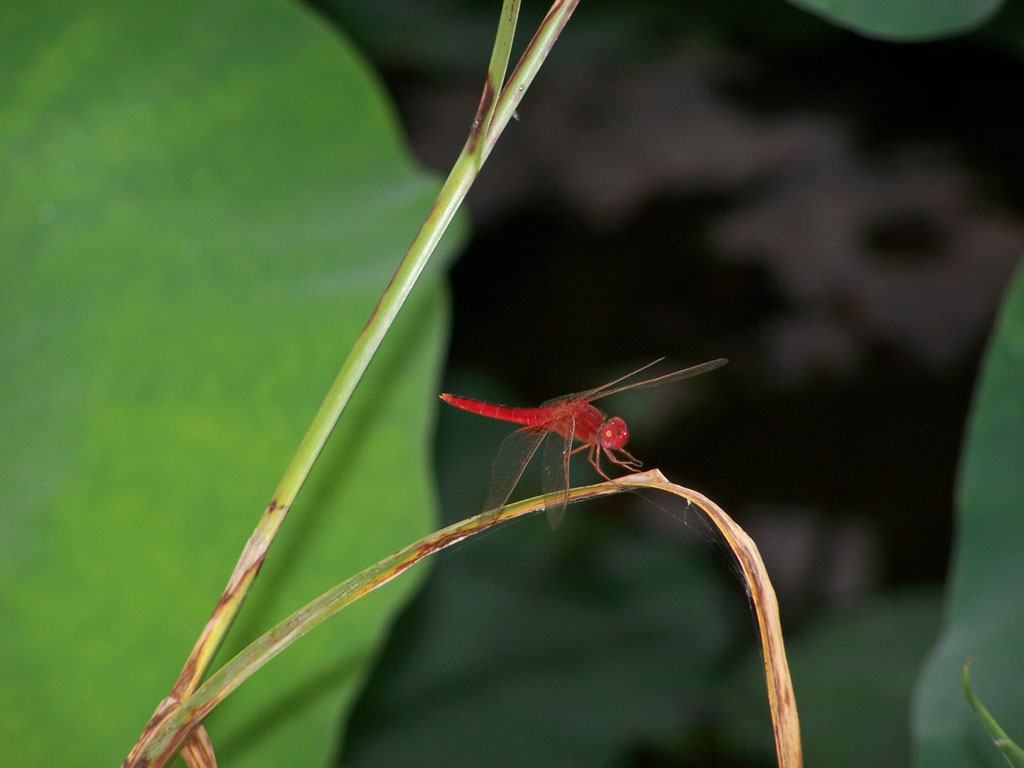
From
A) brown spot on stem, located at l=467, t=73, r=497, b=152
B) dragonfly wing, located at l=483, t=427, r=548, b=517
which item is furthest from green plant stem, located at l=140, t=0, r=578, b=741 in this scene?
dragonfly wing, located at l=483, t=427, r=548, b=517

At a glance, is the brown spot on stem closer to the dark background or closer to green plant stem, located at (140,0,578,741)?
green plant stem, located at (140,0,578,741)

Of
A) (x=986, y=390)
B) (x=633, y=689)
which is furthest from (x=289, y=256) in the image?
(x=633, y=689)

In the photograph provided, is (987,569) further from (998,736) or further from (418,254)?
(418,254)

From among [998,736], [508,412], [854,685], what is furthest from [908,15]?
[854,685]

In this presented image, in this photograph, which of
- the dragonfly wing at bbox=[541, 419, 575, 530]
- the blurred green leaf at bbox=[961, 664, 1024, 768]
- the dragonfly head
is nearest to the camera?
the blurred green leaf at bbox=[961, 664, 1024, 768]

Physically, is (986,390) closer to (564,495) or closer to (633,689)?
(564,495)

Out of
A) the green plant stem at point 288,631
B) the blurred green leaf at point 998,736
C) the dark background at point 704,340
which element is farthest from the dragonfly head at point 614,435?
the dark background at point 704,340
